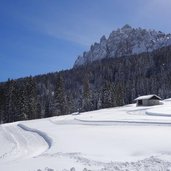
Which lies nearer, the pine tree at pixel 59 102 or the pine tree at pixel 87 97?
the pine tree at pixel 59 102

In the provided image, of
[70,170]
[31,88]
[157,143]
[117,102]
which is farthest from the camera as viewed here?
[117,102]

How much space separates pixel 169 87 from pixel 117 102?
71.8 m

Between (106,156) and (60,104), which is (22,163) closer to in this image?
(106,156)

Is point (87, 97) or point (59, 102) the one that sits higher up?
point (87, 97)

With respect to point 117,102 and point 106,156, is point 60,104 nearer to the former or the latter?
point 117,102

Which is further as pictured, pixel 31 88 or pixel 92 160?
pixel 31 88

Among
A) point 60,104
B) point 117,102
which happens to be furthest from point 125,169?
point 117,102

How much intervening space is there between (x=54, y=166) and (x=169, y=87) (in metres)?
169

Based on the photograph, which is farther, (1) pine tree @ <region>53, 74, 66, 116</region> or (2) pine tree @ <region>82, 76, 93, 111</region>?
(2) pine tree @ <region>82, 76, 93, 111</region>

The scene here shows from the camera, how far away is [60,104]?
94.6 m

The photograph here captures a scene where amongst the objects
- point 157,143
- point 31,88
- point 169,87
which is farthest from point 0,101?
point 169,87

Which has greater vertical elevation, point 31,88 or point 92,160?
point 31,88

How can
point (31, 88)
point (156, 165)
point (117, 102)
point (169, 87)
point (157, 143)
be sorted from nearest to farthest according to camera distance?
point (156, 165) → point (157, 143) → point (31, 88) → point (117, 102) → point (169, 87)

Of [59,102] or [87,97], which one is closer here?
[59,102]
